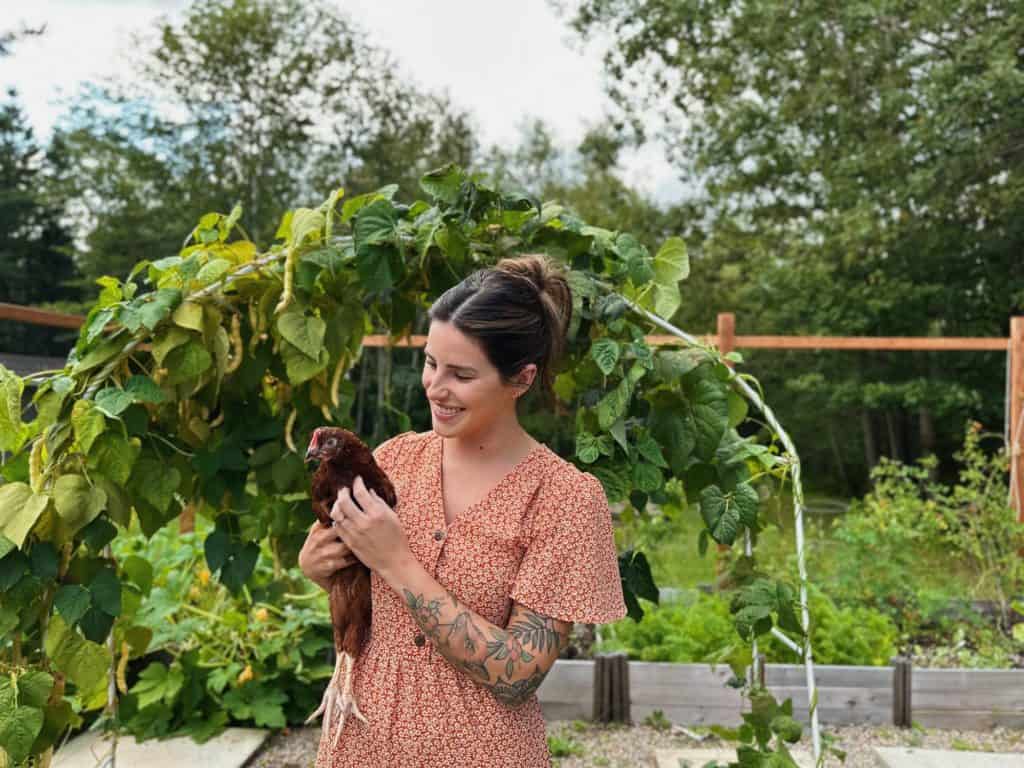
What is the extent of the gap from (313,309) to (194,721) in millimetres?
1942

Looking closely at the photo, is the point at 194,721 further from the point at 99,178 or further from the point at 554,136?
the point at 554,136

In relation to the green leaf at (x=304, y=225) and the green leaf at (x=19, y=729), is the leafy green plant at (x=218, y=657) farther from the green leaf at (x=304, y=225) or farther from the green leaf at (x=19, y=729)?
the green leaf at (x=304, y=225)

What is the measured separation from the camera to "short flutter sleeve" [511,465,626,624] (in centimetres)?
111

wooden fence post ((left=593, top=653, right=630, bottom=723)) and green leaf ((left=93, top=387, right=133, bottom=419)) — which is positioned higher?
green leaf ((left=93, top=387, right=133, bottom=419))

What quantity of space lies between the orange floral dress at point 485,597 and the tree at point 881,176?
8.10 m

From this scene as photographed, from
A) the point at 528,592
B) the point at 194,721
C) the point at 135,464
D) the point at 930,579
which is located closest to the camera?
the point at 528,592

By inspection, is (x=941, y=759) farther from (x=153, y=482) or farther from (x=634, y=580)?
(x=153, y=482)

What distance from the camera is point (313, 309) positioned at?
6.35 ft

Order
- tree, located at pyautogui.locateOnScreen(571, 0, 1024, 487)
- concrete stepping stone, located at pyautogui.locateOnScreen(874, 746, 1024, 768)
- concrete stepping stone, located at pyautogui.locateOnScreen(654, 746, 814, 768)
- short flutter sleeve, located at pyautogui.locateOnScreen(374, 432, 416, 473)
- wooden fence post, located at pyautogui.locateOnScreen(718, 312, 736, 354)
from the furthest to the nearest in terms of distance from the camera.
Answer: tree, located at pyautogui.locateOnScreen(571, 0, 1024, 487)
wooden fence post, located at pyautogui.locateOnScreen(718, 312, 736, 354)
concrete stepping stone, located at pyautogui.locateOnScreen(654, 746, 814, 768)
concrete stepping stone, located at pyautogui.locateOnScreen(874, 746, 1024, 768)
short flutter sleeve, located at pyautogui.locateOnScreen(374, 432, 416, 473)

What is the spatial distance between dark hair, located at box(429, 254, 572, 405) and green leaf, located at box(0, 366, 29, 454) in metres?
0.95

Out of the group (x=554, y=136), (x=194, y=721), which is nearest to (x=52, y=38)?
(x=554, y=136)

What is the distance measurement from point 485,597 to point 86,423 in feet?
3.02

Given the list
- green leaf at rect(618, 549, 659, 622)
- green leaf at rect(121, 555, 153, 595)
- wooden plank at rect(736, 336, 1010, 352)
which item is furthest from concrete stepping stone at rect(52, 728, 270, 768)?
wooden plank at rect(736, 336, 1010, 352)

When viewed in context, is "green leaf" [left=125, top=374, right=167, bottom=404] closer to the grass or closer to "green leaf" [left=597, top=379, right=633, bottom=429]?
"green leaf" [left=597, top=379, right=633, bottom=429]
